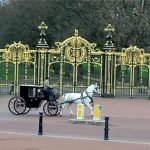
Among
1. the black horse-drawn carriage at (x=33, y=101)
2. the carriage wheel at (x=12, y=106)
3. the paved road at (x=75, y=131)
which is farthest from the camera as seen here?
the carriage wheel at (x=12, y=106)

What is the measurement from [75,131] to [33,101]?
5.16m

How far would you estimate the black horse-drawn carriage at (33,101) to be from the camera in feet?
68.3

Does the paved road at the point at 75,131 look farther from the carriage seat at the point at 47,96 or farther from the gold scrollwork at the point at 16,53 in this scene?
the gold scrollwork at the point at 16,53

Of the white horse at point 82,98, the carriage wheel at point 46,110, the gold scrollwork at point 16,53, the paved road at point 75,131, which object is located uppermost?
the gold scrollwork at point 16,53

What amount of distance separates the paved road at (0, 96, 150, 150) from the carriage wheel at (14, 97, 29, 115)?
390 mm

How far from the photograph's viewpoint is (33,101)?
2098 cm

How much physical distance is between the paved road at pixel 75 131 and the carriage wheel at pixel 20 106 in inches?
15.4

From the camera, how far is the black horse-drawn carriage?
2083cm

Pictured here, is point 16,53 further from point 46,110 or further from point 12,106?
point 46,110

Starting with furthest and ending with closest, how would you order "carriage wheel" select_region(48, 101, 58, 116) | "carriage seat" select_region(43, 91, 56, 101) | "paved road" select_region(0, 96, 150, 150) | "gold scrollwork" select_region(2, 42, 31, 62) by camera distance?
"gold scrollwork" select_region(2, 42, 31, 62)
"carriage seat" select_region(43, 91, 56, 101)
"carriage wheel" select_region(48, 101, 58, 116)
"paved road" select_region(0, 96, 150, 150)

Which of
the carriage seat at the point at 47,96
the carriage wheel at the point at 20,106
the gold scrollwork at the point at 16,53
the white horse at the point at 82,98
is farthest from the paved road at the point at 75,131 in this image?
the gold scrollwork at the point at 16,53

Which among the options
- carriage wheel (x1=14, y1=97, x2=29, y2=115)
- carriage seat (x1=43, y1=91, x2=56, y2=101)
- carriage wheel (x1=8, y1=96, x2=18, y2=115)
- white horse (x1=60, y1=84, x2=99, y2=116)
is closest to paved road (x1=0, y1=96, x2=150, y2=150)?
carriage wheel (x1=8, y1=96, x2=18, y2=115)

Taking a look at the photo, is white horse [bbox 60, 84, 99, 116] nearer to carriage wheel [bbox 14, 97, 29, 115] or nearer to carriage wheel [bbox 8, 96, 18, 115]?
carriage wheel [bbox 14, 97, 29, 115]

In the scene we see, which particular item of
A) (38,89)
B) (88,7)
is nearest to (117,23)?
(88,7)
